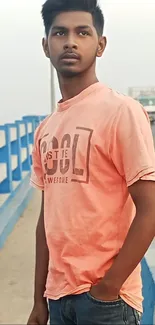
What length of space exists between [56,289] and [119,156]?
0.33 m

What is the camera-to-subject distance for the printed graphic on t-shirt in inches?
43.7

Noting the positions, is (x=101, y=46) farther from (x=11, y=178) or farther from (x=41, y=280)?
(x=11, y=178)

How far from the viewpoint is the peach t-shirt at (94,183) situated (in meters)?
1.07

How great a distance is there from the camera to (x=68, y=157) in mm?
1137

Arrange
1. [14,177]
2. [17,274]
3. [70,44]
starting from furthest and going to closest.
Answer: [14,177], [17,274], [70,44]

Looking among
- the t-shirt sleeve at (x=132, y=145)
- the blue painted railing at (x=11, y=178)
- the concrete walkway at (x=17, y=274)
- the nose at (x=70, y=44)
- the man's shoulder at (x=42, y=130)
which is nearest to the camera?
the t-shirt sleeve at (x=132, y=145)

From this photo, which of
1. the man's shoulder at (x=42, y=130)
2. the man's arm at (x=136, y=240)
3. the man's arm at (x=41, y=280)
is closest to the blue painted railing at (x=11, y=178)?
the man's arm at (x=41, y=280)

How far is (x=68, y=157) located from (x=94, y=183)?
82 mm

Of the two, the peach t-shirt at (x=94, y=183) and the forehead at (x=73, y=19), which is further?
the forehead at (x=73, y=19)

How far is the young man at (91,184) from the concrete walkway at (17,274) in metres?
1.60

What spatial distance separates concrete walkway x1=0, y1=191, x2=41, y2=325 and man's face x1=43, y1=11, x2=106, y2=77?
1767mm

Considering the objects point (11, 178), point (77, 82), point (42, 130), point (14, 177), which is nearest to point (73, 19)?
point (77, 82)

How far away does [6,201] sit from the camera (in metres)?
4.96

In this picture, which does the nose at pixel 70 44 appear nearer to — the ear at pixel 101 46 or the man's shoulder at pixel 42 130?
the ear at pixel 101 46
